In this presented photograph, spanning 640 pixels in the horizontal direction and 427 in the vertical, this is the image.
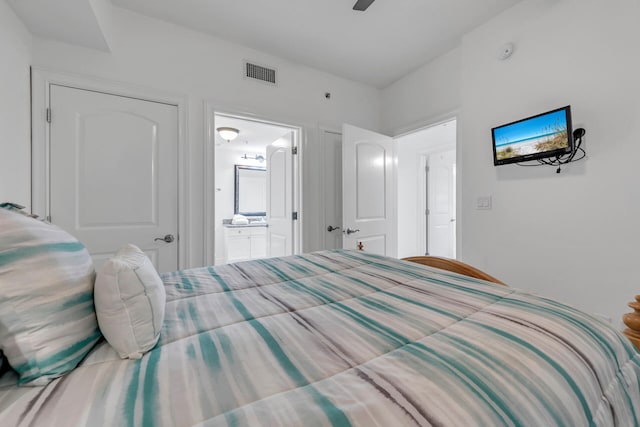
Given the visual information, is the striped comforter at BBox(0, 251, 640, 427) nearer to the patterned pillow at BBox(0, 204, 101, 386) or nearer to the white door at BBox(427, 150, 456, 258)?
the patterned pillow at BBox(0, 204, 101, 386)

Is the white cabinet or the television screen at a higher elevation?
the television screen

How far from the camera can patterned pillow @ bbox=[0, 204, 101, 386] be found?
0.48 metres

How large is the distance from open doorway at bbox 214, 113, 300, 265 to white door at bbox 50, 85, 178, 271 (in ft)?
3.85

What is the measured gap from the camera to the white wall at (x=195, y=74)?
6.48 ft

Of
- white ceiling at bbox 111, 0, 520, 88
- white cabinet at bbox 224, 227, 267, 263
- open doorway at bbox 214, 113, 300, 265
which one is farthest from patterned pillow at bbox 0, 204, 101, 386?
white cabinet at bbox 224, 227, 267, 263

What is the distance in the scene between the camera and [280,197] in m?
3.22

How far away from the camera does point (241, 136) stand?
4477 millimetres

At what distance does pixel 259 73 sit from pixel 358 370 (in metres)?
2.75

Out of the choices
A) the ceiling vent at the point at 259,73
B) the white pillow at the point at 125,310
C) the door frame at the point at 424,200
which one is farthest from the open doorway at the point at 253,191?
the door frame at the point at 424,200

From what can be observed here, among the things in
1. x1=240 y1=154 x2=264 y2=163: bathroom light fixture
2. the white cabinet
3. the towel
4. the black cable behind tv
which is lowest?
the white cabinet

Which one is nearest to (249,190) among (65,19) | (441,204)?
(441,204)

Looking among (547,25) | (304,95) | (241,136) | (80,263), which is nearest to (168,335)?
(80,263)

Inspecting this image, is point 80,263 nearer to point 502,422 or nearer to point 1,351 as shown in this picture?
point 1,351

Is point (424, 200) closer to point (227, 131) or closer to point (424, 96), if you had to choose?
point (424, 96)
